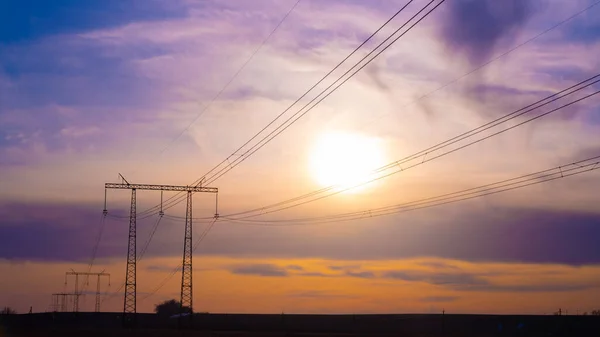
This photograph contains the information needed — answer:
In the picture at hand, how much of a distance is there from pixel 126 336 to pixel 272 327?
3621 centimetres

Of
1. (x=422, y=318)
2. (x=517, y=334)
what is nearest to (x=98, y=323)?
(x=422, y=318)

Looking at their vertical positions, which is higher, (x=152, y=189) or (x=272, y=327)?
(x=152, y=189)

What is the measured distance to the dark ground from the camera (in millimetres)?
92062

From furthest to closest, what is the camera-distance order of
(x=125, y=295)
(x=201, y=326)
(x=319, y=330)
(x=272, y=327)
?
1. (x=201, y=326)
2. (x=272, y=327)
3. (x=319, y=330)
4. (x=125, y=295)

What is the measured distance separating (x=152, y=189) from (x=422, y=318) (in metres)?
42.4

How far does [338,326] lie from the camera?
4646 inches

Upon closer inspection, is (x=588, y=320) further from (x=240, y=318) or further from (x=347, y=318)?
Answer: (x=240, y=318)

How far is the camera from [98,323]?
15488 cm

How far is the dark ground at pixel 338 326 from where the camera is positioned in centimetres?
9206

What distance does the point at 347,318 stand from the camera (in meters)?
119

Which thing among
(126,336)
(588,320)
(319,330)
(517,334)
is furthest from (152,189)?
(588,320)

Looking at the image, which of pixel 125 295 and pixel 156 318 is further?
pixel 156 318

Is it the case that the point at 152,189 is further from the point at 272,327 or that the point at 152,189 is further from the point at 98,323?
the point at 98,323

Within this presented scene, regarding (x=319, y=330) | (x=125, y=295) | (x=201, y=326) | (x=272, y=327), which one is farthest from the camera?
(x=201, y=326)
